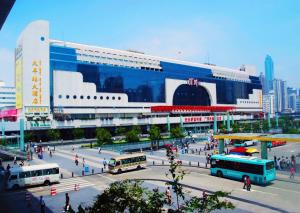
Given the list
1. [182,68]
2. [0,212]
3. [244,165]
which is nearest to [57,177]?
[0,212]

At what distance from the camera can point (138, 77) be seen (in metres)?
101

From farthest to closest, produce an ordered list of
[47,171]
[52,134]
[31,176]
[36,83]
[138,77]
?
[138,77] → [36,83] → [52,134] → [47,171] → [31,176]

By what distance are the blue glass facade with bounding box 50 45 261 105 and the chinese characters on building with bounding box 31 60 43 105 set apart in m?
3.48

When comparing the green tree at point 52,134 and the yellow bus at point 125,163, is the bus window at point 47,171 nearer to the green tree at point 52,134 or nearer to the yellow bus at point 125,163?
the yellow bus at point 125,163

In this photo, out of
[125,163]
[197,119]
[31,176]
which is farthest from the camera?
[197,119]

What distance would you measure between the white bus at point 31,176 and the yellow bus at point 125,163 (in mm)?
6938

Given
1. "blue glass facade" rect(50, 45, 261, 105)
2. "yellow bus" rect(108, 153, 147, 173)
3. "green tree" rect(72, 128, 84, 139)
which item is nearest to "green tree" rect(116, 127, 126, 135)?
"green tree" rect(72, 128, 84, 139)

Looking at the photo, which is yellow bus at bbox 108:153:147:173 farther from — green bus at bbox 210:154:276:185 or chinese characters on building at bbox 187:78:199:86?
chinese characters on building at bbox 187:78:199:86

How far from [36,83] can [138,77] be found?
115ft

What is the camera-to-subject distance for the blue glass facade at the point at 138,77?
84306 mm

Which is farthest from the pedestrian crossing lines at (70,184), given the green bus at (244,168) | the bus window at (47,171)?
the green bus at (244,168)

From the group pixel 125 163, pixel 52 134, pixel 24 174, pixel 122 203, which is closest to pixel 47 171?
pixel 24 174

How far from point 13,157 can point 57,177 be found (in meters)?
20.1

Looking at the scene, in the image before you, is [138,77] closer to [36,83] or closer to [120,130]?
[120,130]
